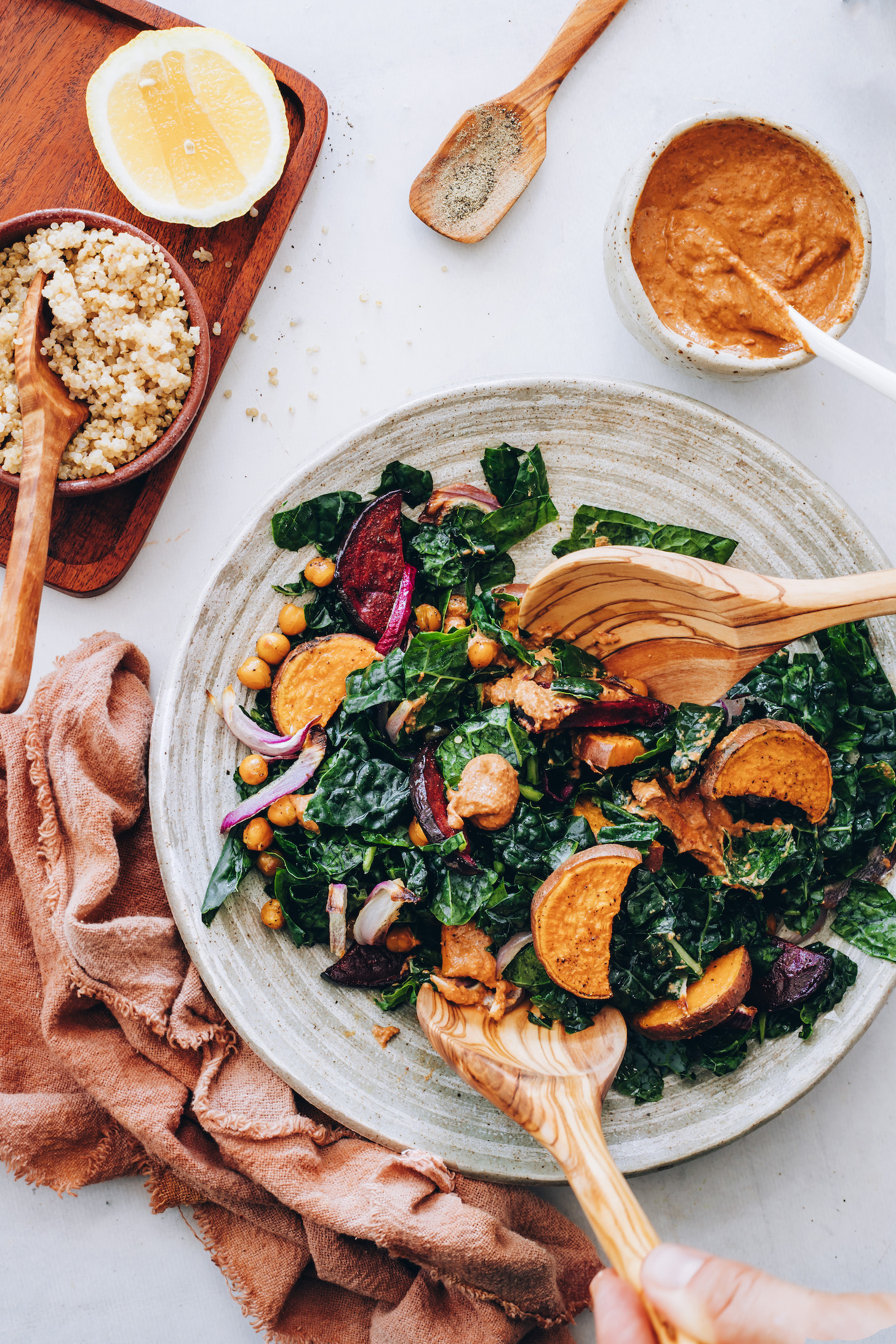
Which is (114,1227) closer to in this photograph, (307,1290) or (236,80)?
(307,1290)

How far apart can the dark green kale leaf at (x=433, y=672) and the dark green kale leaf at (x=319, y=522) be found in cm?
37

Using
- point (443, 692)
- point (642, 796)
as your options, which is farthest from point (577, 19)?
point (642, 796)

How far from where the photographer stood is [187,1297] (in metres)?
2.64

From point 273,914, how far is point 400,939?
35 centimetres

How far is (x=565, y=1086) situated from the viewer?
2.08 meters

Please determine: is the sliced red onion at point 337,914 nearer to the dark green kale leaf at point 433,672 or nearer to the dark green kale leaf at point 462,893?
the dark green kale leaf at point 462,893

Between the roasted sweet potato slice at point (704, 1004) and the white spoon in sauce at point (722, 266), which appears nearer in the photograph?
the roasted sweet potato slice at point (704, 1004)

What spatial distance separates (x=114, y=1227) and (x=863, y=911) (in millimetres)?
2355

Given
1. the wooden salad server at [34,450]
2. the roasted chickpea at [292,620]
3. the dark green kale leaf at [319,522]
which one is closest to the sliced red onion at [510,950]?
the roasted chickpea at [292,620]

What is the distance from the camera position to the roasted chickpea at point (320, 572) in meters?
2.44

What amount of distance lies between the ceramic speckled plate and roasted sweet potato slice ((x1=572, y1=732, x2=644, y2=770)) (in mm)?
639

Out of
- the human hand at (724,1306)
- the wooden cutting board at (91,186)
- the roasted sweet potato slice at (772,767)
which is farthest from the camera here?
the wooden cutting board at (91,186)

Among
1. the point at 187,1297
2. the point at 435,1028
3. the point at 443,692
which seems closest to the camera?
the point at 435,1028

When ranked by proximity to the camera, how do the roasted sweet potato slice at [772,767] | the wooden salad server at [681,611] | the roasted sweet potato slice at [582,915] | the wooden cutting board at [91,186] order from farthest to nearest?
the wooden cutting board at [91,186] < the roasted sweet potato slice at [772,767] < the roasted sweet potato slice at [582,915] < the wooden salad server at [681,611]
